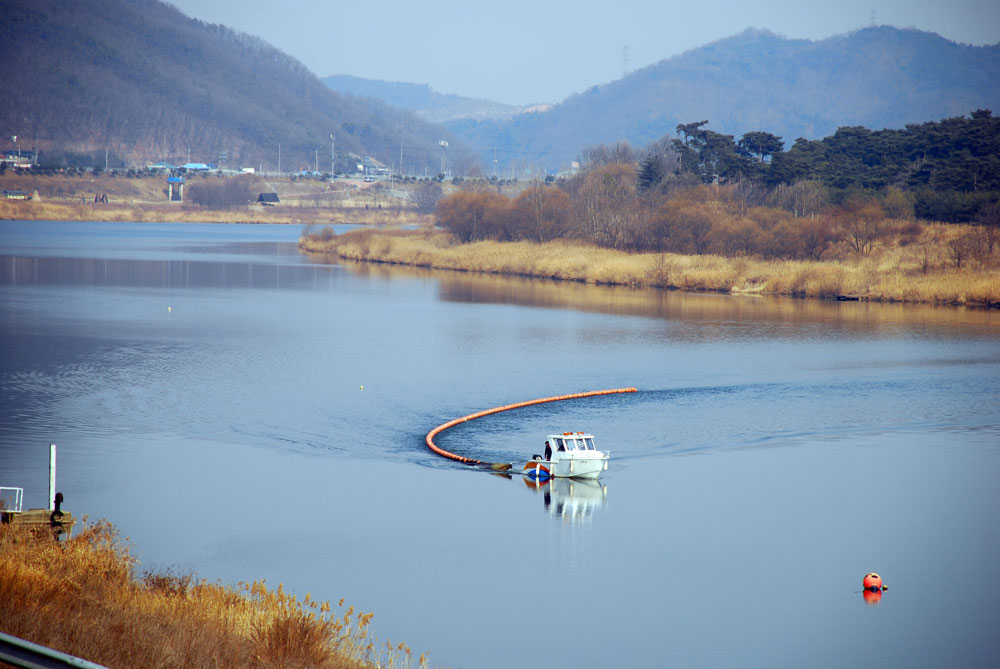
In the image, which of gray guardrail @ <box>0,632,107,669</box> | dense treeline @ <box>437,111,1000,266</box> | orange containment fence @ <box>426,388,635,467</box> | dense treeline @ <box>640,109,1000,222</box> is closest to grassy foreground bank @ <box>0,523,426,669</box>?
gray guardrail @ <box>0,632,107,669</box>

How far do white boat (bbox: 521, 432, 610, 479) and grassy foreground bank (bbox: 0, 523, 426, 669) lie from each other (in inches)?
407

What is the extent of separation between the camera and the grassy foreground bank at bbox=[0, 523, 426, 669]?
12.4 metres

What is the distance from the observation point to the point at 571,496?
25953mm

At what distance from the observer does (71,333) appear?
47281mm

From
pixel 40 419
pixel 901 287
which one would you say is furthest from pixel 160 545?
pixel 901 287

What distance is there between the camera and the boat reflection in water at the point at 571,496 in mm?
24602

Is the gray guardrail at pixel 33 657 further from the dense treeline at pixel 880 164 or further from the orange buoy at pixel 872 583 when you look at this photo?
the dense treeline at pixel 880 164

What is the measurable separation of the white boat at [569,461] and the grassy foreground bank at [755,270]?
1783 inches

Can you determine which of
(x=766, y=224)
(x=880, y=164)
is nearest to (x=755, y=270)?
(x=766, y=224)

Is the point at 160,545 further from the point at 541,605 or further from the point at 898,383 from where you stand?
the point at 898,383

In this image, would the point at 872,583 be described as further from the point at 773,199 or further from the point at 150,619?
the point at 773,199

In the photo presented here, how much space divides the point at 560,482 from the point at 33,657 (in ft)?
65.4

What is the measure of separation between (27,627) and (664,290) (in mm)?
65143

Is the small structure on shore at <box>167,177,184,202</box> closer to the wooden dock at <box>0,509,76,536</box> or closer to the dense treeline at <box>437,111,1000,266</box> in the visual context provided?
the dense treeline at <box>437,111,1000,266</box>
